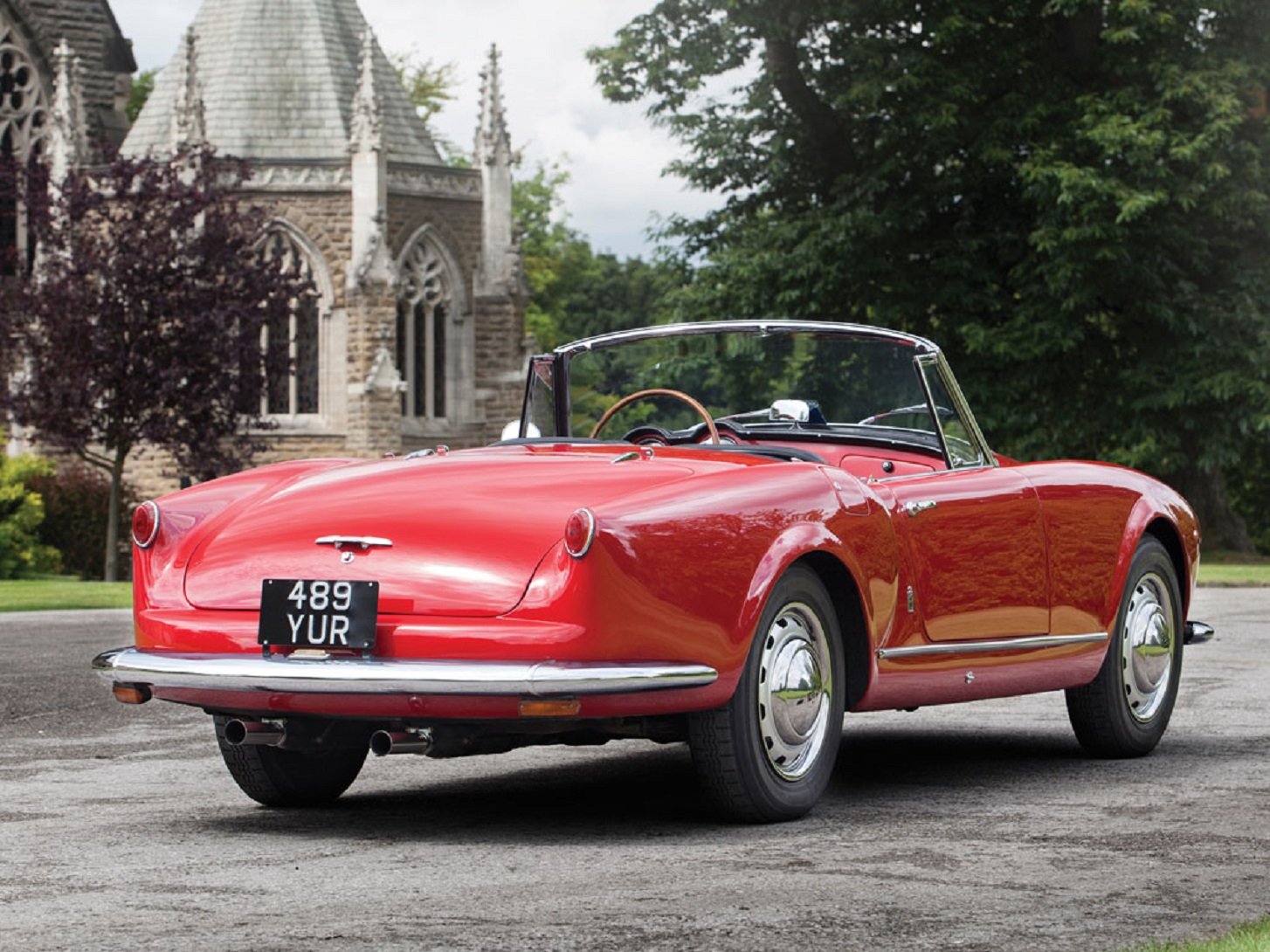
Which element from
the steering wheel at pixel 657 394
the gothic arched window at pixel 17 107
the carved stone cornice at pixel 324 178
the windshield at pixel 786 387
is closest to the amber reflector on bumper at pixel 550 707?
the steering wheel at pixel 657 394

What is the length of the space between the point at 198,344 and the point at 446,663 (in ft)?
93.1

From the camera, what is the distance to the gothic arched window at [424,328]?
155 ft

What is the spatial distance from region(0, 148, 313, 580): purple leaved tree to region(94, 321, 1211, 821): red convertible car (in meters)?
26.0

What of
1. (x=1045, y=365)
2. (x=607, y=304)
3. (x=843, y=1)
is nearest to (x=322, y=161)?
(x=843, y=1)

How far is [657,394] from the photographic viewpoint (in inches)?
320

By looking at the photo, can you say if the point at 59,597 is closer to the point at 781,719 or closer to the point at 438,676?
the point at 781,719

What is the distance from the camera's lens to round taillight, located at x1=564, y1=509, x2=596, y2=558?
6.22 meters

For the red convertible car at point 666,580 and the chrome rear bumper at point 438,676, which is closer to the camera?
the chrome rear bumper at point 438,676

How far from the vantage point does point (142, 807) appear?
288 inches

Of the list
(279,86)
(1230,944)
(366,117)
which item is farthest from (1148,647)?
(279,86)

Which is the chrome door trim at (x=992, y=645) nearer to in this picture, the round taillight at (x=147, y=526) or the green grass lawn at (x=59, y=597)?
the round taillight at (x=147, y=526)

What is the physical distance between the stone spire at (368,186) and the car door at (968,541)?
37.9 meters

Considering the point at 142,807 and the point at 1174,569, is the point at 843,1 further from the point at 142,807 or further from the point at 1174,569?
the point at 142,807

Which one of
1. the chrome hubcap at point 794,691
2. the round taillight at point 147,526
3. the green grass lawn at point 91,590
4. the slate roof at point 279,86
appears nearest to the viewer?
the chrome hubcap at point 794,691
